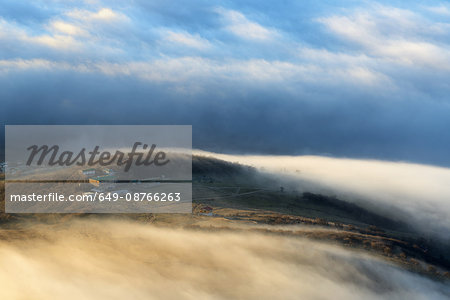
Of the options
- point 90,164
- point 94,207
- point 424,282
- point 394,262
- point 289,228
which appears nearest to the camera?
point 424,282

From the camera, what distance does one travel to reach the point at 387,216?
134125mm

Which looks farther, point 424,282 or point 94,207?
point 94,207

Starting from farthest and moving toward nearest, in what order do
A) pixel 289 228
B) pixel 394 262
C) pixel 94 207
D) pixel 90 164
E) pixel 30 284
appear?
pixel 90 164 < pixel 94 207 < pixel 289 228 < pixel 394 262 < pixel 30 284

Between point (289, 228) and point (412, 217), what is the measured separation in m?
76.9

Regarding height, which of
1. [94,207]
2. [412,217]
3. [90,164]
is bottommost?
[412,217]

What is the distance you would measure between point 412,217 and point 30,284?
12672 cm

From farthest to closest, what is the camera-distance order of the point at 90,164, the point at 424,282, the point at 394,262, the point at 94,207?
the point at 90,164
the point at 94,207
the point at 394,262
the point at 424,282

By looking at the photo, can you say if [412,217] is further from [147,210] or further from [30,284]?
[30,284]

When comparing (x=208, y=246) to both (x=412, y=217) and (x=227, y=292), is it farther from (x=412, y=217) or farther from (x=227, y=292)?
(x=412, y=217)

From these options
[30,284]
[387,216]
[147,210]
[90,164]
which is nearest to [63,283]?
[30,284]

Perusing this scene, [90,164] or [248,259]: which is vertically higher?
[90,164]

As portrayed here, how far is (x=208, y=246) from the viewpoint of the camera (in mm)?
67062

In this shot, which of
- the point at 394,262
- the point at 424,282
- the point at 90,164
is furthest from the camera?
the point at 90,164

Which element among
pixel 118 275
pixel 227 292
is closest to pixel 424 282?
pixel 227 292
